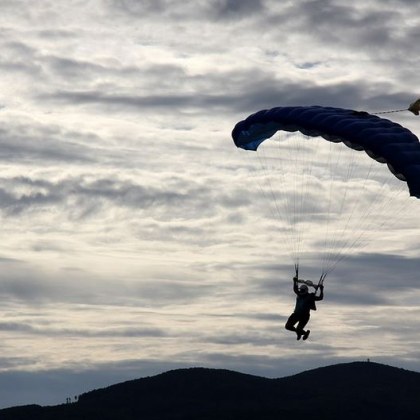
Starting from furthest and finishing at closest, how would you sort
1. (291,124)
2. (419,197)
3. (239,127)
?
(239,127) → (291,124) → (419,197)

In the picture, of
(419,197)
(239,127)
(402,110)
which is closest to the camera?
(419,197)

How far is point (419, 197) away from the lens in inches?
1706

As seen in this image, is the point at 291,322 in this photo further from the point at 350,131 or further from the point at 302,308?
the point at 350,131

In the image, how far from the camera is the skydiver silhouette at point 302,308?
159 ft

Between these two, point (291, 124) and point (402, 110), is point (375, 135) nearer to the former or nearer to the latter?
point (402, 110)

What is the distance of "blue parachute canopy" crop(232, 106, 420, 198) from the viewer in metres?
45.6

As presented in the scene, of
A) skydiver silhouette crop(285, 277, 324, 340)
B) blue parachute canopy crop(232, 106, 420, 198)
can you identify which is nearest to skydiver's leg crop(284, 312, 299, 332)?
skydiver silhouette crop(285, 277, 324, 340)

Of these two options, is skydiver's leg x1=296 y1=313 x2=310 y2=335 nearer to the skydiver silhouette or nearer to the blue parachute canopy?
the skydiver silhouette

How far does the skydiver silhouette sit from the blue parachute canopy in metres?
6.73

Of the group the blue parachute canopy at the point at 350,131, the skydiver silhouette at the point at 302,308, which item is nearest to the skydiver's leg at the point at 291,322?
the skydiver silhouette at the point at 302,308

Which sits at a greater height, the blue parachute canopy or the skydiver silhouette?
the blue parachute canopy

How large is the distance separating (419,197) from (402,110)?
5743 mm

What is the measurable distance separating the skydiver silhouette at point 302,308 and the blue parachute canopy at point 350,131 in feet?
22.1

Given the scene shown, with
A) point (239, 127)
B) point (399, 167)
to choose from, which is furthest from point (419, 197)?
point (239, 127)
